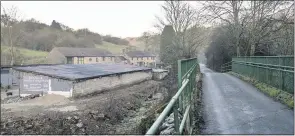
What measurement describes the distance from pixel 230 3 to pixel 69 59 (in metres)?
39.1

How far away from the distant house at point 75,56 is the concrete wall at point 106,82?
74.0ft

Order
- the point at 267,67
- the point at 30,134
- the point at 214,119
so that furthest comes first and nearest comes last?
the point at 30,134, the point at 267,67, the point at 214,119

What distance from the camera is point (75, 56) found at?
57.6 meters

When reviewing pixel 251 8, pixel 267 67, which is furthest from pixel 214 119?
pixel 251 8

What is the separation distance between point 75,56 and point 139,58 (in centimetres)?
2221

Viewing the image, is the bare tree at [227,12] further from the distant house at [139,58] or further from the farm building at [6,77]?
the distant house at [139,58]

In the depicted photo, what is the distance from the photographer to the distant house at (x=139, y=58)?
73875 millimetres

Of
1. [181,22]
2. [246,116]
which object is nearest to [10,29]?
[181,22]

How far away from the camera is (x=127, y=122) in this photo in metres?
17.4

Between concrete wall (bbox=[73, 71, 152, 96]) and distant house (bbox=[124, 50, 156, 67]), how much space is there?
33.9 m

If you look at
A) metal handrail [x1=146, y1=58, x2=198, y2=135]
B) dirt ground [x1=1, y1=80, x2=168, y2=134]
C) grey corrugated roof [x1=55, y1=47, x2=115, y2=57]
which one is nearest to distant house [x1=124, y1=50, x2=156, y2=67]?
grey corrugated roof [x1=55, y1=47, x2=115, y2=57]

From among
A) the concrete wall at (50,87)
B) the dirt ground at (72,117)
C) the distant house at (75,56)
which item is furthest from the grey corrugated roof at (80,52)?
the dirt ground at (72,117)

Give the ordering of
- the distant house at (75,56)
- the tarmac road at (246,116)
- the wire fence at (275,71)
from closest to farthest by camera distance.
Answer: the tarmac road at (246,116)
the wire fence at (275,71)
the distant house at (75,56)

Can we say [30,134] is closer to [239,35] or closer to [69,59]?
[239,35]
